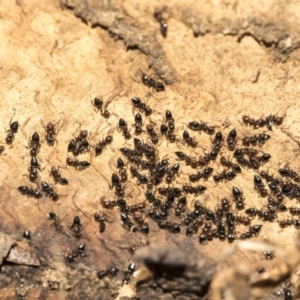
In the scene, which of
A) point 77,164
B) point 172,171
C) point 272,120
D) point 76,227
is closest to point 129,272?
point 76,227

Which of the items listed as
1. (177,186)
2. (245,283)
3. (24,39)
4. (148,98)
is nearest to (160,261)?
(245,283)

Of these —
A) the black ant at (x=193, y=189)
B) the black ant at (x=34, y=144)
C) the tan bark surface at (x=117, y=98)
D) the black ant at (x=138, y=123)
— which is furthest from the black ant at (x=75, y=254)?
the black ant at (x=138, y=123)

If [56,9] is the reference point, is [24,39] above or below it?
below

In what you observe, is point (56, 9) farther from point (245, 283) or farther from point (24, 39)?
point (245, 283)

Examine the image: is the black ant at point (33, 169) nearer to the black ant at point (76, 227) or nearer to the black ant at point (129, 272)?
the black ant at point (76, 227)

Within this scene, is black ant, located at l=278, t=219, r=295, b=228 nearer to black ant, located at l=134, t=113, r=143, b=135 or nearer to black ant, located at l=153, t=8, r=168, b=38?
black ant, located at l=134, t=113, r=143, b=135
